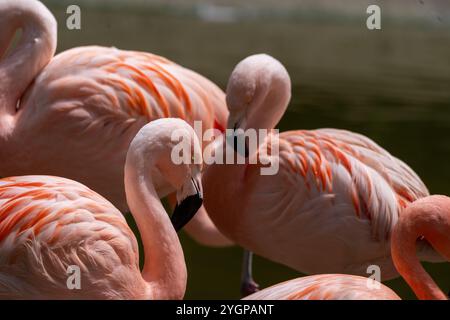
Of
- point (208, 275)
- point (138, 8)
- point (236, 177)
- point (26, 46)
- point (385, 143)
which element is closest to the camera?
point (236, 177)

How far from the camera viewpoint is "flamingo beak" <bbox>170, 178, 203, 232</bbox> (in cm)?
348

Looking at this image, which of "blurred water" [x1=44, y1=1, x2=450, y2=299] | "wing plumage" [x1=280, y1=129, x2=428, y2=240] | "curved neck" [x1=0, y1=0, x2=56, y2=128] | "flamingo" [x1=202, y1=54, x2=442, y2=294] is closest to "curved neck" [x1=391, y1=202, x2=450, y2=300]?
"flamingo" [x1=202, y1=54, x2=442, y2=294]

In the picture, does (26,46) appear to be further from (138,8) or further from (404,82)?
(138,8)

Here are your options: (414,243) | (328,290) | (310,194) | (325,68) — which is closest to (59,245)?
(328,290)

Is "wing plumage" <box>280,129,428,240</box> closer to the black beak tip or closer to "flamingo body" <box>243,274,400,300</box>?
the black beak tip

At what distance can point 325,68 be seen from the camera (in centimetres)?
1367

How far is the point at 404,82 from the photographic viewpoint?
12.2 metres

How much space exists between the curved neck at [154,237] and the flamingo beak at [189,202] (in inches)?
3.4

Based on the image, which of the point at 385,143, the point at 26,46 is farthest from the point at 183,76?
the point at 385,143

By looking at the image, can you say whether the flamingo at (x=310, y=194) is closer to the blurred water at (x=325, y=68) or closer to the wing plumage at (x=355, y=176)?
the wing plumage at (x=355, y=176)

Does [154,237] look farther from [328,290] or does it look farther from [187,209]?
[328,290]

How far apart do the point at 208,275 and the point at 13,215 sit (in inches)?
72.7

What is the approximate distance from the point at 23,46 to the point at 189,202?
1467 millimetres

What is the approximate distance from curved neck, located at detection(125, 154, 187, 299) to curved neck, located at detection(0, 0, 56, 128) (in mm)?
1219
